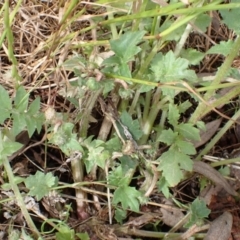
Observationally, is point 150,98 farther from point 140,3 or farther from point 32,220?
point 32,220

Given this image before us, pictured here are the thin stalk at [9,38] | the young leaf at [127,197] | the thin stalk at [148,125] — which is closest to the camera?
the thin stalk at [9,38]

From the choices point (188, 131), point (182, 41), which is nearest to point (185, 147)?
point (188, 131)

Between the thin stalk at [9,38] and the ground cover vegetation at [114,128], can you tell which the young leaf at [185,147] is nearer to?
the ground cover vegetation at [114,128]

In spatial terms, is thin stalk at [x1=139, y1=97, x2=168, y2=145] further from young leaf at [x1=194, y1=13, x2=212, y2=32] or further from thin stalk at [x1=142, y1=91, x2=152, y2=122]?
young leaf at [x1=194, y1=13, x2=212, y2=32]

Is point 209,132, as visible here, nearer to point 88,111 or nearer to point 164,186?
point 164,186

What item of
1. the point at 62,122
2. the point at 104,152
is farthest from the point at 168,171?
the point at 62,122

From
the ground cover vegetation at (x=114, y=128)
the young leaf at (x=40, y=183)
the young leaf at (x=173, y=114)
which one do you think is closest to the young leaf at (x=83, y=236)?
the ground cover vegetation at (x=114, y=128)

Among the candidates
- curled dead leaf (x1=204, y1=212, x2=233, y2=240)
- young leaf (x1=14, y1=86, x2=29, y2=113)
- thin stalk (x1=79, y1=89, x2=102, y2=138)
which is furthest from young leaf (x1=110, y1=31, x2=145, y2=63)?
curled dead leaf (x1=204, y1=212, x2=233, y2=240)
